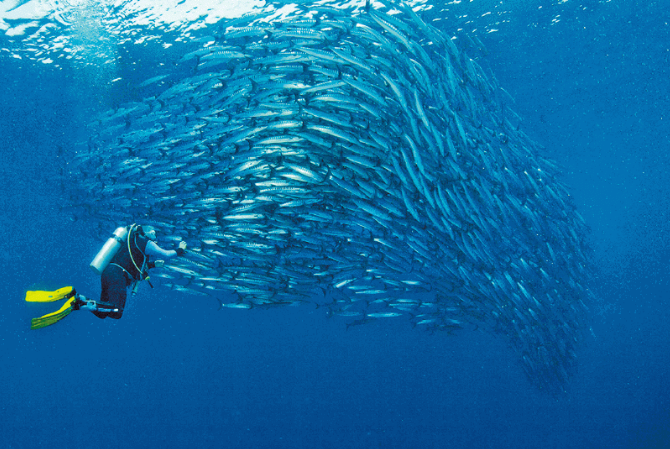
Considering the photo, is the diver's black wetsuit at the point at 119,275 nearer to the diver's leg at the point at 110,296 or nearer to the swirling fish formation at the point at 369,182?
the diver's leg at the point at 110,296

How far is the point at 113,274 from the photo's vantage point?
427cm

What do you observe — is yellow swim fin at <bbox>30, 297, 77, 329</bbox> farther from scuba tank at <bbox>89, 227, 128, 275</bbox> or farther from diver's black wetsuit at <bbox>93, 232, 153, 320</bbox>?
scuba tank at <bbox>89, 227, 128, 275</bbox>

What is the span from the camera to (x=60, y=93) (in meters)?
9.30

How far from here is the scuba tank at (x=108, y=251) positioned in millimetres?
4133

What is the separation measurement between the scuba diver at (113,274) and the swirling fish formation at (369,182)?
99 centimetres

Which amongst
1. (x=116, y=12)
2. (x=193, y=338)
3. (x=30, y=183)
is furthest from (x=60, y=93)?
(x=193, y=338)

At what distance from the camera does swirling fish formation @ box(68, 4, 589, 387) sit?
14.5ft

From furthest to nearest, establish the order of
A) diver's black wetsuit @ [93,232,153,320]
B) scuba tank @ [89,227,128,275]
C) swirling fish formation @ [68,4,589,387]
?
swirling fish formation @ [68,4,589,387], diver's black wetsuit @ [93,232,153,320], scuba tank @ [89,227,128,275]

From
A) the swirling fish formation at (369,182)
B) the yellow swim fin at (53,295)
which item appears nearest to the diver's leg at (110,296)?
the yellow swim fin at (53,295)

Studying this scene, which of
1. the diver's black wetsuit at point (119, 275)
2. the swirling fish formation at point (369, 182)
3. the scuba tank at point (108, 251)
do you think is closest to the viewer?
the scuba tank at point (108, 251)

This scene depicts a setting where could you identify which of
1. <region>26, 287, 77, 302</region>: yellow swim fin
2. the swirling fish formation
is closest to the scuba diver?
<region>26, 287, 77, 302</region>: yellow swim fin

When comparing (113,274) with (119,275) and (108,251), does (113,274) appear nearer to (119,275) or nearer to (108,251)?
(119,275)

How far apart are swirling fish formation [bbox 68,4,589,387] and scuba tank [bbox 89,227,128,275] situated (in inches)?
45.4

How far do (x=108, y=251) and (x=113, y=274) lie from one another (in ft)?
0.92
